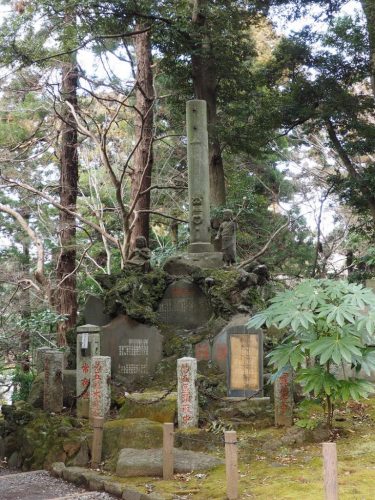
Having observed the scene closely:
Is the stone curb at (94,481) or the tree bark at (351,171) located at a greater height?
the tree bark at (351,171)

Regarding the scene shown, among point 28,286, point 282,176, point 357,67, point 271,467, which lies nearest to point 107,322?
point 271,467

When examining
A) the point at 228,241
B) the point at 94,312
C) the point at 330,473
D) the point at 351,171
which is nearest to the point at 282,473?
the point at 330,473

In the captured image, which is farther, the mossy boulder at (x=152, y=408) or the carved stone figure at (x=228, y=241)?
the carved stone figure at (x=228, y=241)

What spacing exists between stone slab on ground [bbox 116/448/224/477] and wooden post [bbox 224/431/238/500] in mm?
1151

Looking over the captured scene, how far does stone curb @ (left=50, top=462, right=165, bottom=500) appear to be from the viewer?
5836 mm

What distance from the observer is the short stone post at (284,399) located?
7.73 metres

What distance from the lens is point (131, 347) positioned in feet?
33.0

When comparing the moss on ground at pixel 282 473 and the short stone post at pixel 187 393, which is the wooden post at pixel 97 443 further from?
the short stone post at pixel 187 393

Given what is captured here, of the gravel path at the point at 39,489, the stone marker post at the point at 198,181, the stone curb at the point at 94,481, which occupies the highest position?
the stone marker post at the point at 198,181

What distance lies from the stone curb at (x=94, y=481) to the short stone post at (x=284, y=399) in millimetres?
2597

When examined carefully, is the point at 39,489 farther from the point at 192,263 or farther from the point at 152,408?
the point at 192,263

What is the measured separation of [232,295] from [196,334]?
3.27 ft

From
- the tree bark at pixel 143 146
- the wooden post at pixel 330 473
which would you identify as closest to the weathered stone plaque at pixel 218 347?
the wooden post at pixel 330 473

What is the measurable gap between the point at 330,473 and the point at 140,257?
7.81 metres
